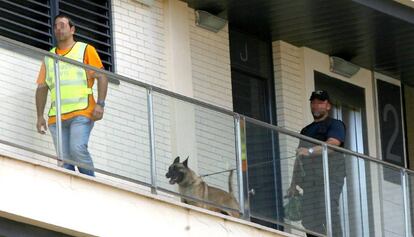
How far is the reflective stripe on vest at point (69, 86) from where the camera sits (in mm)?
22094

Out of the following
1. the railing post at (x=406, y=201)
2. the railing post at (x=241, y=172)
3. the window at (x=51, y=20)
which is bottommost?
the railing post at (x=241, y=172)

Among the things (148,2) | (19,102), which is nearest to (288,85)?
(148,2)

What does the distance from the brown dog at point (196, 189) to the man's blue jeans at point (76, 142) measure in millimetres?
1225

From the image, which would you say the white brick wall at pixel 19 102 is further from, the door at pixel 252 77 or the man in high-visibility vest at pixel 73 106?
the door at pixel 252 77

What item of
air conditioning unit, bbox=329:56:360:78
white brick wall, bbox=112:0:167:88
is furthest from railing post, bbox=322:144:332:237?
air conditioning unit, bbox=329:56:360:78

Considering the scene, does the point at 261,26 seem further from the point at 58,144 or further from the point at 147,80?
the point at 58,144

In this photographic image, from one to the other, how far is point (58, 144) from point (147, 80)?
503cm

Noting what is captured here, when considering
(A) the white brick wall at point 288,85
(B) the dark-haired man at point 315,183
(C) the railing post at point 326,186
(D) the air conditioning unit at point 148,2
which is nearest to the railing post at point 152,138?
(B) the dark-haired man at point 315,183

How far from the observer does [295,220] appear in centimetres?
2478

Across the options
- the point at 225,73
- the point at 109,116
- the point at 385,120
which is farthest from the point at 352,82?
the point at 109,116

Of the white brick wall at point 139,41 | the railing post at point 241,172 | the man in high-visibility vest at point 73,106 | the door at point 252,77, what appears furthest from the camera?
the door at point 252,77

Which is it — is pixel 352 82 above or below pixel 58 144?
above

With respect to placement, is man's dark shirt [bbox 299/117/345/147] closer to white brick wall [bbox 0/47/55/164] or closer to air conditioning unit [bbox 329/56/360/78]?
air conditioning unit [bbox 329/56/360/78]

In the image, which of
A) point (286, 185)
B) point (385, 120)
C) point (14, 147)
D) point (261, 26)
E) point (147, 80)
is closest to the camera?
point (14, 147)
